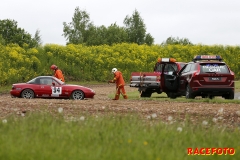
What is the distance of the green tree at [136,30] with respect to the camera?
93.4 m

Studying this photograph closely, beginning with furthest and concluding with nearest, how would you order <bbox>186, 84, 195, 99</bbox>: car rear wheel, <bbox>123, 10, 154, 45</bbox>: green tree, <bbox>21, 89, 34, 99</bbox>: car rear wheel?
<bbox>123, 10, 154, 45</bbox>: green tree, <bbox>21, 89, 34, 99</bbox>: car rear wheel, <bbox>186, 84, 195, 99</bbox>: car rear wheel

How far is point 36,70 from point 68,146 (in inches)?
1509

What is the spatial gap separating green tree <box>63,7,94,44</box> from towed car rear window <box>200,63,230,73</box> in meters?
74.1

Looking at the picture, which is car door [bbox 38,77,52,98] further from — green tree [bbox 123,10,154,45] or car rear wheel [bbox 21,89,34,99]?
green tree [bbox 123,10,154,45]

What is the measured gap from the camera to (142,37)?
93500 mm

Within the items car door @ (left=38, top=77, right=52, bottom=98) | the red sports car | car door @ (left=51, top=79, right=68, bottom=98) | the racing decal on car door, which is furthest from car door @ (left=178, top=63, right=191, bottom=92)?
car door @ (left=38, top=77, right=52, bottom=98)

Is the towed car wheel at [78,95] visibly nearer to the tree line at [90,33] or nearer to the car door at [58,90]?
the car door at [58,90]

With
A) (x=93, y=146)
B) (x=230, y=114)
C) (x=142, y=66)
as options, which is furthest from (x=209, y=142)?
(x=142, y=66)

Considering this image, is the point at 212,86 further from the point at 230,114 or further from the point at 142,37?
the point at 142,37

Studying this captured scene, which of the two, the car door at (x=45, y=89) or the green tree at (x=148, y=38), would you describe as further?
the green tree at (x=148, y=38)

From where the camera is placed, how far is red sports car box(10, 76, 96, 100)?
1036 inches

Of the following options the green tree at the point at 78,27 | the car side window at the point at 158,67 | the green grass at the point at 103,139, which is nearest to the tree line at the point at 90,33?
the green tree at the point at 78,27

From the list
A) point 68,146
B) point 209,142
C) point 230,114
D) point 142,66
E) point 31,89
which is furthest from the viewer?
point 142,66

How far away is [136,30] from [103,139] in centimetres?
8532
